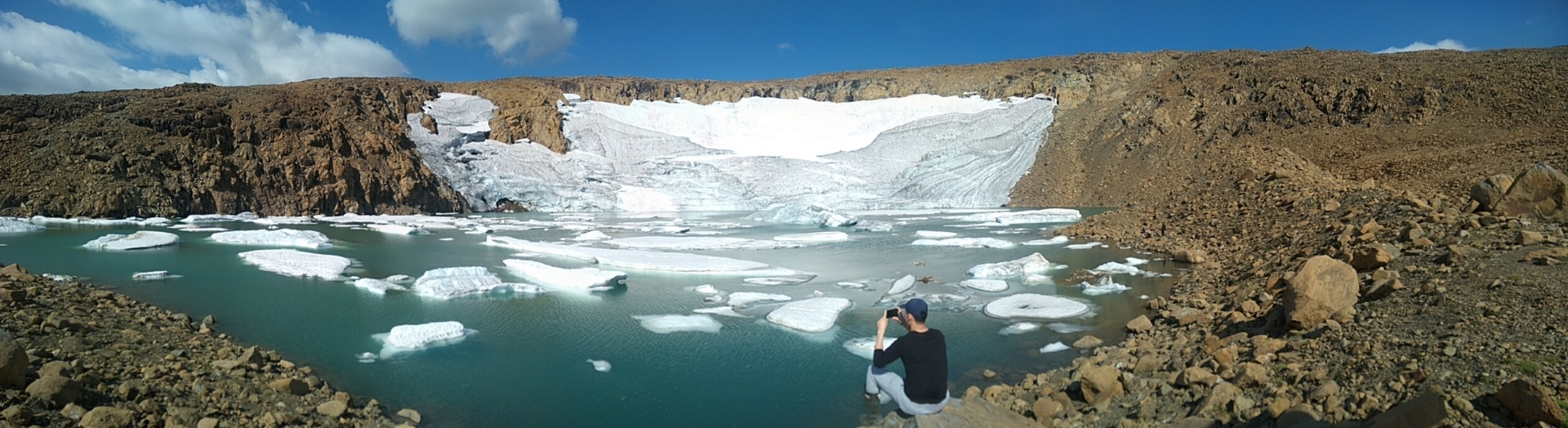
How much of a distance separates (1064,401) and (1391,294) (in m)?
2.99

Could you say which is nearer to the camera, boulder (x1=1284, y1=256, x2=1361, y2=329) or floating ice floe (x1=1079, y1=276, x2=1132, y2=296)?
boulder (x1=1284, y1=256, x2=1361, y2=329)

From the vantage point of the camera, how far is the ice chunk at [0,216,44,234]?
20195 millimetres

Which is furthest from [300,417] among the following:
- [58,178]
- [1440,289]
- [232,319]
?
[58,178]

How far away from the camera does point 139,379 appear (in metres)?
4.90

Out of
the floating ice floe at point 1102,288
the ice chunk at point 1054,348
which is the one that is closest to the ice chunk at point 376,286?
the ice chunk at point 1054,348

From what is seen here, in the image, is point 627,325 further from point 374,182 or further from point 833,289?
point 374,182

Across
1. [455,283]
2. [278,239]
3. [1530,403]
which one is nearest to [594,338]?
[455,283]

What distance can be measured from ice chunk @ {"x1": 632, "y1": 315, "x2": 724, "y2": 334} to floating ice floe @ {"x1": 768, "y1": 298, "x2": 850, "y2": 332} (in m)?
0.80

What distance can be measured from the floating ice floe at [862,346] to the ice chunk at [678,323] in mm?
1724

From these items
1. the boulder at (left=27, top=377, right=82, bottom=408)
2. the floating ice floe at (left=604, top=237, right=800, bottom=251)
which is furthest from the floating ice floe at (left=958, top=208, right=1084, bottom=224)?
the boulder at (left=27, top=377, right=82, bottom=408)

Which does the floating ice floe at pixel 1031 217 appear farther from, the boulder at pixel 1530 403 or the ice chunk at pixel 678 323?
the boulder at pixel 1530 403

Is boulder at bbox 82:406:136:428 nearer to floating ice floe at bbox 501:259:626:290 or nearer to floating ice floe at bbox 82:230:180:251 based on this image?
floating ice floe at bbox 501:259:626:290

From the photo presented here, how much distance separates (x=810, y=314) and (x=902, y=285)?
293 cm

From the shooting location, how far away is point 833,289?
11.6 m
